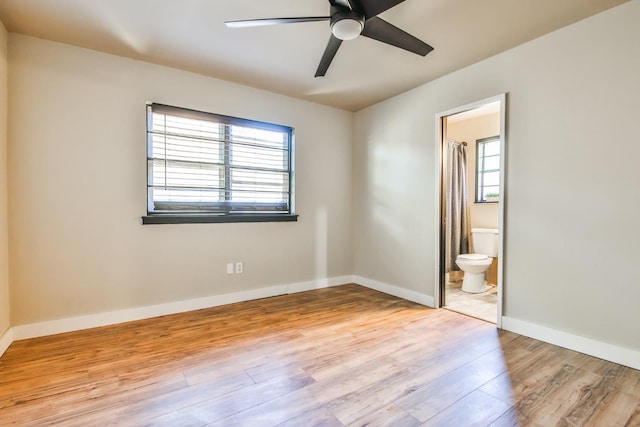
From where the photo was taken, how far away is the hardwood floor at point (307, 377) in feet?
4.97

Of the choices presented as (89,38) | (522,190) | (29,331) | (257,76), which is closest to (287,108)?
(257,76)

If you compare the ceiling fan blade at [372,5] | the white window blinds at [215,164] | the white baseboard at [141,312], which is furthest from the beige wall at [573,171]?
the white baseboard at [141,312]

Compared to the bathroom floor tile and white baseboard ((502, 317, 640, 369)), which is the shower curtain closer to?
the bathroom floor tile

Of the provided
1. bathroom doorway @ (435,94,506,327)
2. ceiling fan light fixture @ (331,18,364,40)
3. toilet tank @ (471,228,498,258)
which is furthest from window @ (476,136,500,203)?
ceiling fan light fixture @ (331,18,364,40)

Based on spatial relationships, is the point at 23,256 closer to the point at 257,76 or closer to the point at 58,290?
the point at 58,290

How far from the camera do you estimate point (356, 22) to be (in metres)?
1.77

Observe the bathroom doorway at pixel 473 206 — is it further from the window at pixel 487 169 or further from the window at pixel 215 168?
the window at pixel 215 168

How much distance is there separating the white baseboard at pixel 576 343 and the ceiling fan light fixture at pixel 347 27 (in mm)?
2616

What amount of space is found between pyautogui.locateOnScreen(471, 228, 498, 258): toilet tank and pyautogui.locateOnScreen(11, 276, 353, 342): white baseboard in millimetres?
2391

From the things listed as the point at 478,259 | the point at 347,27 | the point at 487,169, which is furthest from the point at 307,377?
the point at 487,169

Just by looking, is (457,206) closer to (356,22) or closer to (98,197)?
(356,22)

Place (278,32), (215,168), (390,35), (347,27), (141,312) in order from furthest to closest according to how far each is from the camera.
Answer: (215,168) → (141,312) → (278,32) → (390,35) → (347,27)

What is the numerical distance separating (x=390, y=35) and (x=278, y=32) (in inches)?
35.1

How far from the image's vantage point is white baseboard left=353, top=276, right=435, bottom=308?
3304 mm
